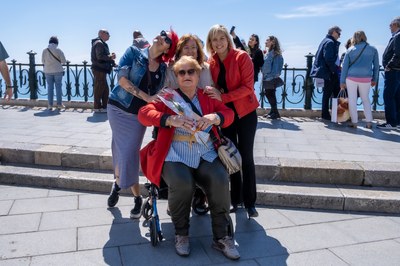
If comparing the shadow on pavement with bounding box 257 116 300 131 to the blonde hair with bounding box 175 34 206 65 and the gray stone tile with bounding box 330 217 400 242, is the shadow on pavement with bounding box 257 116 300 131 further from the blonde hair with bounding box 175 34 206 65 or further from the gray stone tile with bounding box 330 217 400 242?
the blonde hair with bounding box 175 34 206 65

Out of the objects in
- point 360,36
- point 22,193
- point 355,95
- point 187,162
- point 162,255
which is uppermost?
point 360,36

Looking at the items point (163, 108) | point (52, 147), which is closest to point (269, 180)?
point (163, 108)

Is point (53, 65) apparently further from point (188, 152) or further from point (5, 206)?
point (188, 152)

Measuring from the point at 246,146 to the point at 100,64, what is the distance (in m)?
6.33

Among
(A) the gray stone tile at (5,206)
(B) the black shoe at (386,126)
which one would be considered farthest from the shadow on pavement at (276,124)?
(A) the gray stone tile at (5,206)

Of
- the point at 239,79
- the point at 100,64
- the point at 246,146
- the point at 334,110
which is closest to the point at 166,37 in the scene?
the point at 239,79

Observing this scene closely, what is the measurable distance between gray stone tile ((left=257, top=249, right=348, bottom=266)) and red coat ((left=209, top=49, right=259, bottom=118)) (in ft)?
4.63

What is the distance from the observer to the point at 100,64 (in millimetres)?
9305

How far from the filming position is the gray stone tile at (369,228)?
3682 millimetres

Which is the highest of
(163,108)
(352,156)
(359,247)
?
(163,108)

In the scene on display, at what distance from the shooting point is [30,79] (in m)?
11.1

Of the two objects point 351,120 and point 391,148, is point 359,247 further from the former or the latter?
point 351,120

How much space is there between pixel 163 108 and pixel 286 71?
6.78 meters

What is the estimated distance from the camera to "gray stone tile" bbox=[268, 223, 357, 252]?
11.5ft
